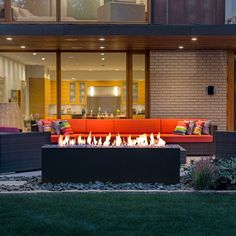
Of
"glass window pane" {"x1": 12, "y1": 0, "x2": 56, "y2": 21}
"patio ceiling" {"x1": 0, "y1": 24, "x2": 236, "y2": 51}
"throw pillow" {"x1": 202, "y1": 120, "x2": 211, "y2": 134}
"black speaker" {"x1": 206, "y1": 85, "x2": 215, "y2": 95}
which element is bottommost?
"throw pillow" {"x1": 202, "y1": 120, "x2": 211, "y2": 134}

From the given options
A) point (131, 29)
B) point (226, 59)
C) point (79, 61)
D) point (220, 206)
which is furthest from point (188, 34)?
point (220, 206)

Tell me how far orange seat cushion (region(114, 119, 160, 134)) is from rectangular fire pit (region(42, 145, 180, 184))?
5902 millimetres

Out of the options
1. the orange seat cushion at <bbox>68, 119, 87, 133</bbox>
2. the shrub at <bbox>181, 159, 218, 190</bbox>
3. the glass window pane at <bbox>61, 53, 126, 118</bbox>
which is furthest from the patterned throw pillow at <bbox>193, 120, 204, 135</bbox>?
the shrub at <bbox>181, 159, 218, 190</bbox>

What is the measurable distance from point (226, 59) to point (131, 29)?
4.10 meters

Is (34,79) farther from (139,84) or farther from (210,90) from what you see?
(210,90)

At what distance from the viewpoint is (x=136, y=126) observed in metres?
15.3

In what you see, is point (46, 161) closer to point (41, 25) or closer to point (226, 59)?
point (41, 25)

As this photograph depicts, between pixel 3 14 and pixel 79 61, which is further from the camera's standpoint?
pixel 79 61

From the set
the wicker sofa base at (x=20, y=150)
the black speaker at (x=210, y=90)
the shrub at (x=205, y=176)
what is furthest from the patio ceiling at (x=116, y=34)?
the shrub at (x=205, y=176)

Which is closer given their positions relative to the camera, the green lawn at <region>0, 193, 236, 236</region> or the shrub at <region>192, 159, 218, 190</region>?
the green lawn at <region>0, 193, 236, 236</region>

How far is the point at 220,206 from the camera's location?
7.66m

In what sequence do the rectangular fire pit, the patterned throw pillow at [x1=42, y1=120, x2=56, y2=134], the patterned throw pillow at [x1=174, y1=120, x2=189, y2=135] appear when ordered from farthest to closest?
the patterned throw pillow at [x1=174, y1=120, x2=189, y2=135] < the patterned throw pillow at [x1=42, y1=120, x2=56, y2=134] < the rectangular fire pit

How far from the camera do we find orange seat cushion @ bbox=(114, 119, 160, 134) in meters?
15.3

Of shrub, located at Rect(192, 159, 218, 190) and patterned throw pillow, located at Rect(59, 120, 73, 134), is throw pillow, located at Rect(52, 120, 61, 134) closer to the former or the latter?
patterned throw pillow, located at Rect(59, 120, 73, 134)
